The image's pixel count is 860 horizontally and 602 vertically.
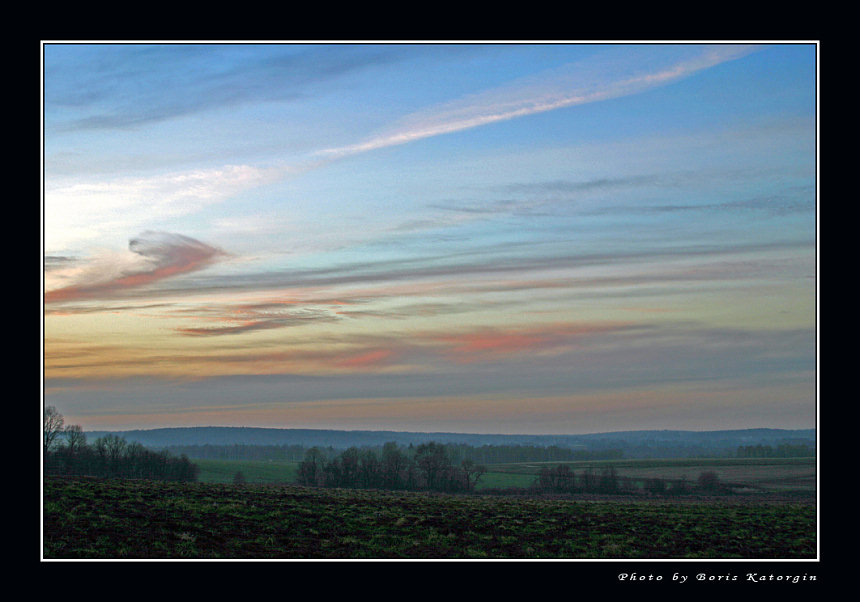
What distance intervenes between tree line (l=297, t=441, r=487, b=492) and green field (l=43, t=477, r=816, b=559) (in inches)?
738

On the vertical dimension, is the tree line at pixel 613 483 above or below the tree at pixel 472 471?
below

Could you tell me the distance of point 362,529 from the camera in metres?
29.2

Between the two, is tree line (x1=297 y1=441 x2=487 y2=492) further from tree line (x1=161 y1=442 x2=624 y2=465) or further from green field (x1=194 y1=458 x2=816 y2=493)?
green field (x1=194 y1=458 x2=816 y2=493)

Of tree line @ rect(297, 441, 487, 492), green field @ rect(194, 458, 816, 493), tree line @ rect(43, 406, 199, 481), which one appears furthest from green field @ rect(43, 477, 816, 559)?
green field @ rect(194, 458, 816, 493)

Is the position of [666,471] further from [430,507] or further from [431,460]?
[430,507]

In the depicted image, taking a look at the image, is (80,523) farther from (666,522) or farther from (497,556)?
(666,522)

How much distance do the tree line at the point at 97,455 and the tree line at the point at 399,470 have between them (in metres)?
11.5

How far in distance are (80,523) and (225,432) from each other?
4010 cm

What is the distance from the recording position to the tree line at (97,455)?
4834 centimetres

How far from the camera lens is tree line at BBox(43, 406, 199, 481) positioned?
159 ft

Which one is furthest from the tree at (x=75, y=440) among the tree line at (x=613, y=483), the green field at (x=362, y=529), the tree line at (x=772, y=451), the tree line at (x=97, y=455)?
the tree line at (x=772, y=451)

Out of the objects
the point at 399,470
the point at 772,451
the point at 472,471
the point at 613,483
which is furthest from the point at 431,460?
the point at 772,451

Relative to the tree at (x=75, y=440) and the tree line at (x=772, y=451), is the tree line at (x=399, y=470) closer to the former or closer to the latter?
the tree at (x=75, y=440)

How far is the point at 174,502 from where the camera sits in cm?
3158
